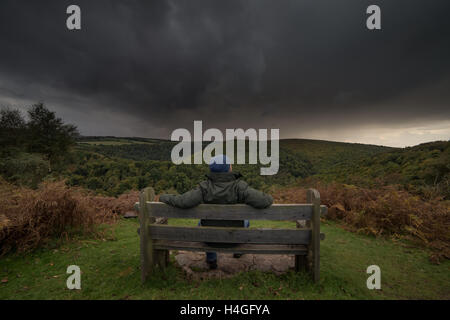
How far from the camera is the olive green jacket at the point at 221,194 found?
2721 millimetres

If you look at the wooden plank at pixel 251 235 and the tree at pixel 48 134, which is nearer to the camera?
the wooden plank at pixel 251 235

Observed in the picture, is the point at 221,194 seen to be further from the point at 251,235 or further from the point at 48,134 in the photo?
the point at 48,134

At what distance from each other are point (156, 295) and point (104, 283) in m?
1.07

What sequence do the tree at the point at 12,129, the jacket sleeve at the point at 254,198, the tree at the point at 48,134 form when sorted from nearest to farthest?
the jacket sleeve at the point at 254,198, the tree at the point at 12,129, the tree at the point at 48,134

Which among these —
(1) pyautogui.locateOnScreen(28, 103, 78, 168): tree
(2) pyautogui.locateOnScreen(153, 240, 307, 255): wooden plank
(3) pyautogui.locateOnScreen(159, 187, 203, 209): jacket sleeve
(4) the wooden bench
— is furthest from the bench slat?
(1) pyautogui.locateOnScreen(28, 103, 78, 168): tree

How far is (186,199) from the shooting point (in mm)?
2740

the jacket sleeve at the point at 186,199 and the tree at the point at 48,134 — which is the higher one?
the tree at the point at 48,134

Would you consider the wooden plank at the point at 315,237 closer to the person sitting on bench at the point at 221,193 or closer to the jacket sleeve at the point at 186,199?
the person sitting on bench at the point at 221,193

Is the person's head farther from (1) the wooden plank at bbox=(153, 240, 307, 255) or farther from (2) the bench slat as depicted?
(1) the wooden plank at bbox=(153, 240, 307, 255)

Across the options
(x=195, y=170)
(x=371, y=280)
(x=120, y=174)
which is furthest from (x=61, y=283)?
(x=120, y=174)

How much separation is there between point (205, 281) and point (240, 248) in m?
0.79

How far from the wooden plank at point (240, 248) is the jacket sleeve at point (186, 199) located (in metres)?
0.74

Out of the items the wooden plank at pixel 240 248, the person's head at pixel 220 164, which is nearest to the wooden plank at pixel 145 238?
the wooden plank at pixel 240 248
